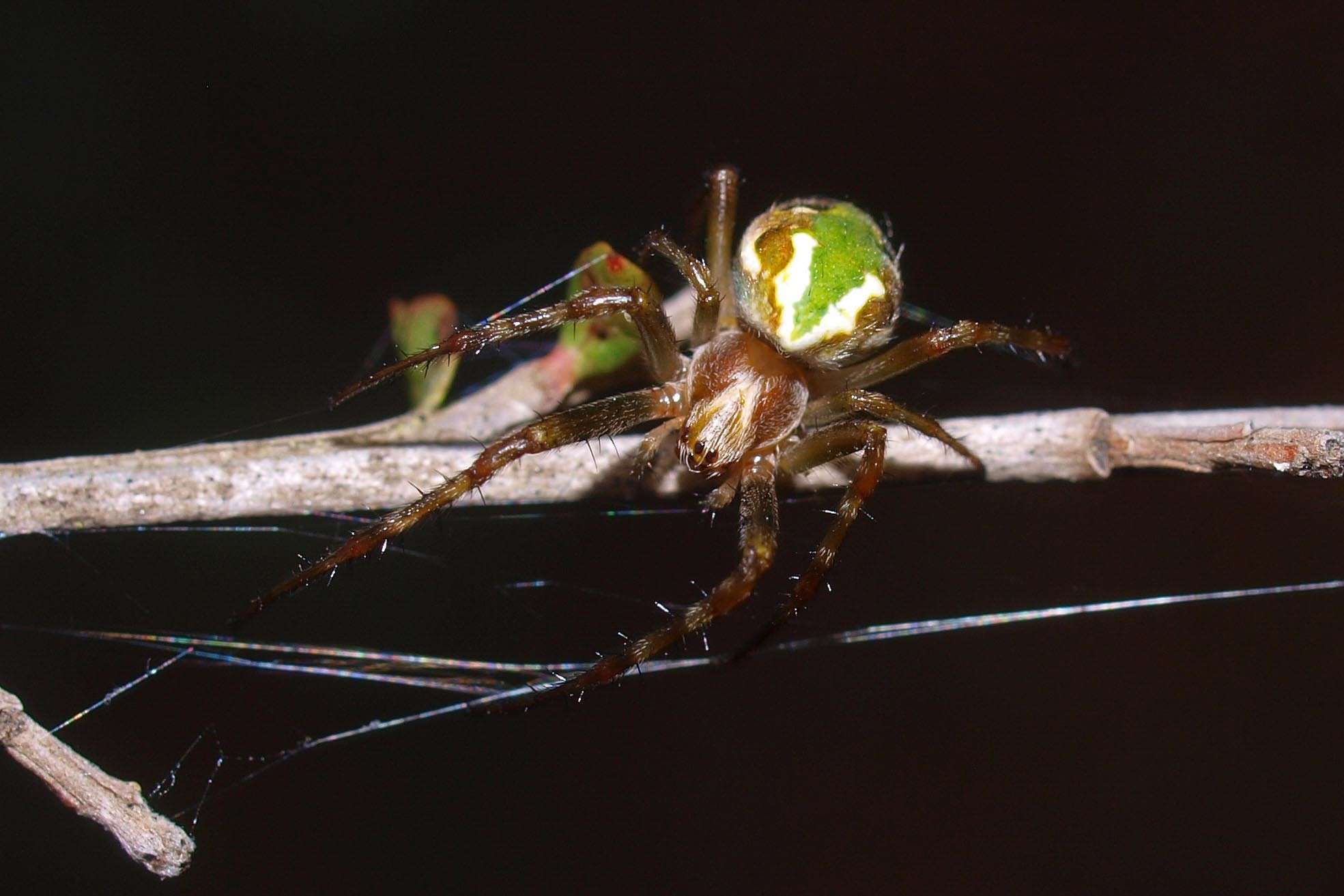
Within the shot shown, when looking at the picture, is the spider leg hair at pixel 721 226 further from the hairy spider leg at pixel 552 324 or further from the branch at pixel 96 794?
the branch at pixel 96 794

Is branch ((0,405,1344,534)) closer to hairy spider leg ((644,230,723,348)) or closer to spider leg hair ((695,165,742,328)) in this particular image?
hairy spider leg ((644,230,723,348))

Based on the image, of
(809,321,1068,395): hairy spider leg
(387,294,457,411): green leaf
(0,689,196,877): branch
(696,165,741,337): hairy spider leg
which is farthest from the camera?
(696,165,741,337): hairy spider leg

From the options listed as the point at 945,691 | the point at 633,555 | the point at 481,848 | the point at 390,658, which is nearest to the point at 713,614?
the point at 390,658

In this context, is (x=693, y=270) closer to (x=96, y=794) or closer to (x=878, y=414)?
(x=878, y=414)

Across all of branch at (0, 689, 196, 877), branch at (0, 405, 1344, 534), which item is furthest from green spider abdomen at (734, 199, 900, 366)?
branch at (0, 689, 196, 877)

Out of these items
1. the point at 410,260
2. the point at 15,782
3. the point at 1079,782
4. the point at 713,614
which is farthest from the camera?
the point at 1079,782

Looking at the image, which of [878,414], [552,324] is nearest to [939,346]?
[878,414]

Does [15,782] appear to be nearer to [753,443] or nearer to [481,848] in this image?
[481,848]
